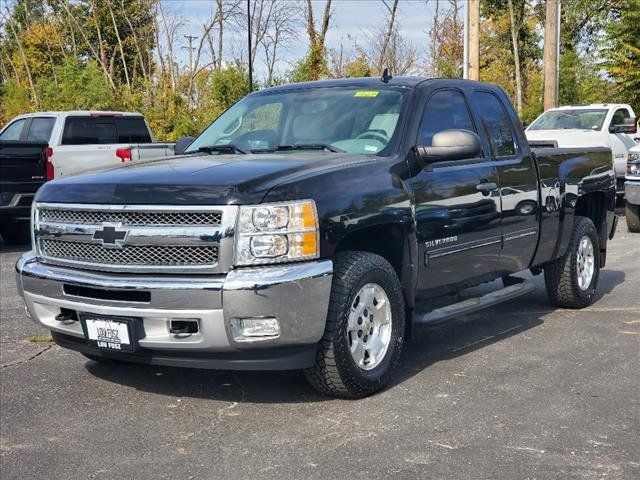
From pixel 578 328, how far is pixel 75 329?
12.7 ft

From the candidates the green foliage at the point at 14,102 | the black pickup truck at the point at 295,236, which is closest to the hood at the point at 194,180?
the black pickup truck at the point at 295,236

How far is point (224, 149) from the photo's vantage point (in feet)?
18.7

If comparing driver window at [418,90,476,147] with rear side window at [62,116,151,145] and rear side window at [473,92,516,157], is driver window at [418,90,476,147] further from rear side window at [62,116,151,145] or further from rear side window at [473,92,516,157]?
rear side window at [62,116,151,145]

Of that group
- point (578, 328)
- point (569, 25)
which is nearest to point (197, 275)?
point (578, 328)

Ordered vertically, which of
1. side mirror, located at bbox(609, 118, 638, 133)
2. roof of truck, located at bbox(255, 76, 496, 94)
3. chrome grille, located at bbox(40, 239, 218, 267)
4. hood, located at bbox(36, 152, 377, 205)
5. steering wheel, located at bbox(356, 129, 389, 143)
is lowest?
chrome grille, located at bbox(40, 239, 218, 267)

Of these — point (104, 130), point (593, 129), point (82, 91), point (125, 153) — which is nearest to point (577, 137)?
point (593, 129)

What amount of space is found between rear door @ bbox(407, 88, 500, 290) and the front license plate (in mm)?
1848

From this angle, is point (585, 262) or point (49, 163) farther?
point (49, 163)

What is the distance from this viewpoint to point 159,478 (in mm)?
3791

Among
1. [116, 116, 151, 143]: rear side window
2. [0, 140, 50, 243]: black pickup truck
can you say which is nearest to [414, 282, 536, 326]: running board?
[0, 140, 50, 243]: black pickup truck

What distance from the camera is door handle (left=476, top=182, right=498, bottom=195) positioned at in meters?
5.80

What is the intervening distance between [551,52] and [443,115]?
1684 cm

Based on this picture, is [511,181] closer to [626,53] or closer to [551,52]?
[551,52]

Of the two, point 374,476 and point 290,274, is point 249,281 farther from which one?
point 374,476
